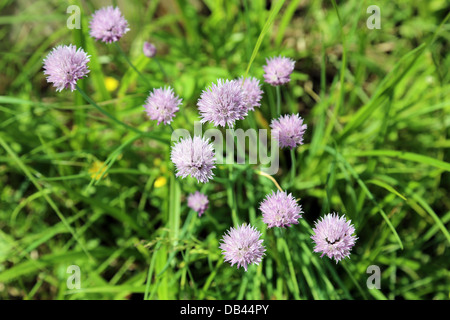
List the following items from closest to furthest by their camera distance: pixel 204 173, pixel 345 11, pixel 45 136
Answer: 1. pixel 204 173
2. pixel 45 136
3. pixel 345 11

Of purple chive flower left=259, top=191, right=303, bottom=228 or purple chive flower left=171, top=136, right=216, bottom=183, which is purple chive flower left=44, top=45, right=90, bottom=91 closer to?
purple chive flower left=171, top=136, right=216, bottom=183

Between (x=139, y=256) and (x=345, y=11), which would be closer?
(x=139, y=256)

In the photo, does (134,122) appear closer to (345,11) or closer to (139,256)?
(139,256)

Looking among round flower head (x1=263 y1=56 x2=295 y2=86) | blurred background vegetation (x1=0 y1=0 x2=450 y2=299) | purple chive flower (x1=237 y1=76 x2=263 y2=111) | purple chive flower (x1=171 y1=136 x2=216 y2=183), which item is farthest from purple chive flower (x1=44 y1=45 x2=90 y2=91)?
round flower head (x1=263 y1=56 x2=295 y2=86)

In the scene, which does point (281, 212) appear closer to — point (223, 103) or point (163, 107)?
point (223, 103)

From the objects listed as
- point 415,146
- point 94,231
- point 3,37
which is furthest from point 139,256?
point 3,37
